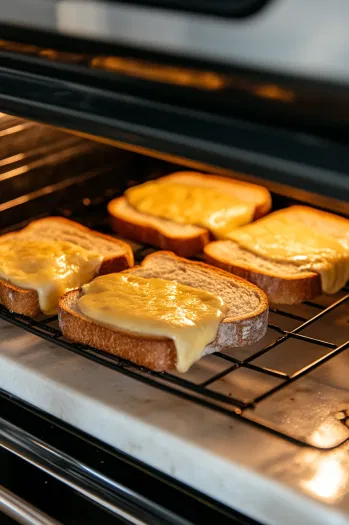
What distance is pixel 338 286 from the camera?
1.70 m

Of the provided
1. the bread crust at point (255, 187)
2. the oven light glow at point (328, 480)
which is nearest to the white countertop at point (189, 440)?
the oven light glow at point (328, 480)

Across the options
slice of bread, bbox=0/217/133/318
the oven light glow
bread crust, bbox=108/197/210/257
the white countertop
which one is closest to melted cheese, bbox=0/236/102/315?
slice of bread, bbox=0/217/133/318

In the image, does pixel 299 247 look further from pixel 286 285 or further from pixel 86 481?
pixel 86 481

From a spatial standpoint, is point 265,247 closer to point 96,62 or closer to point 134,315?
point 134,315

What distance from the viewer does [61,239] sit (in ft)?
6.26

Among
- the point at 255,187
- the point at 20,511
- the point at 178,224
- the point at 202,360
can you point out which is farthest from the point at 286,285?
the point at 20,511

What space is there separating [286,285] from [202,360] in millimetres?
290

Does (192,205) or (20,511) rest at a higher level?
(192,205)

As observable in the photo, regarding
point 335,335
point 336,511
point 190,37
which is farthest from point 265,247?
point 190,37

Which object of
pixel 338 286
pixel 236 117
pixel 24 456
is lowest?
pixel 24 456

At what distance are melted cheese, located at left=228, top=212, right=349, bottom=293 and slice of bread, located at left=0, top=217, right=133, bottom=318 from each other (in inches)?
10.1

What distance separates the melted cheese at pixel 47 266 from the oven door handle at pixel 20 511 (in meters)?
0.40

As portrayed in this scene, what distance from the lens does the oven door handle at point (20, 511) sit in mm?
1275

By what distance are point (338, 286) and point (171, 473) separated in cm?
65
